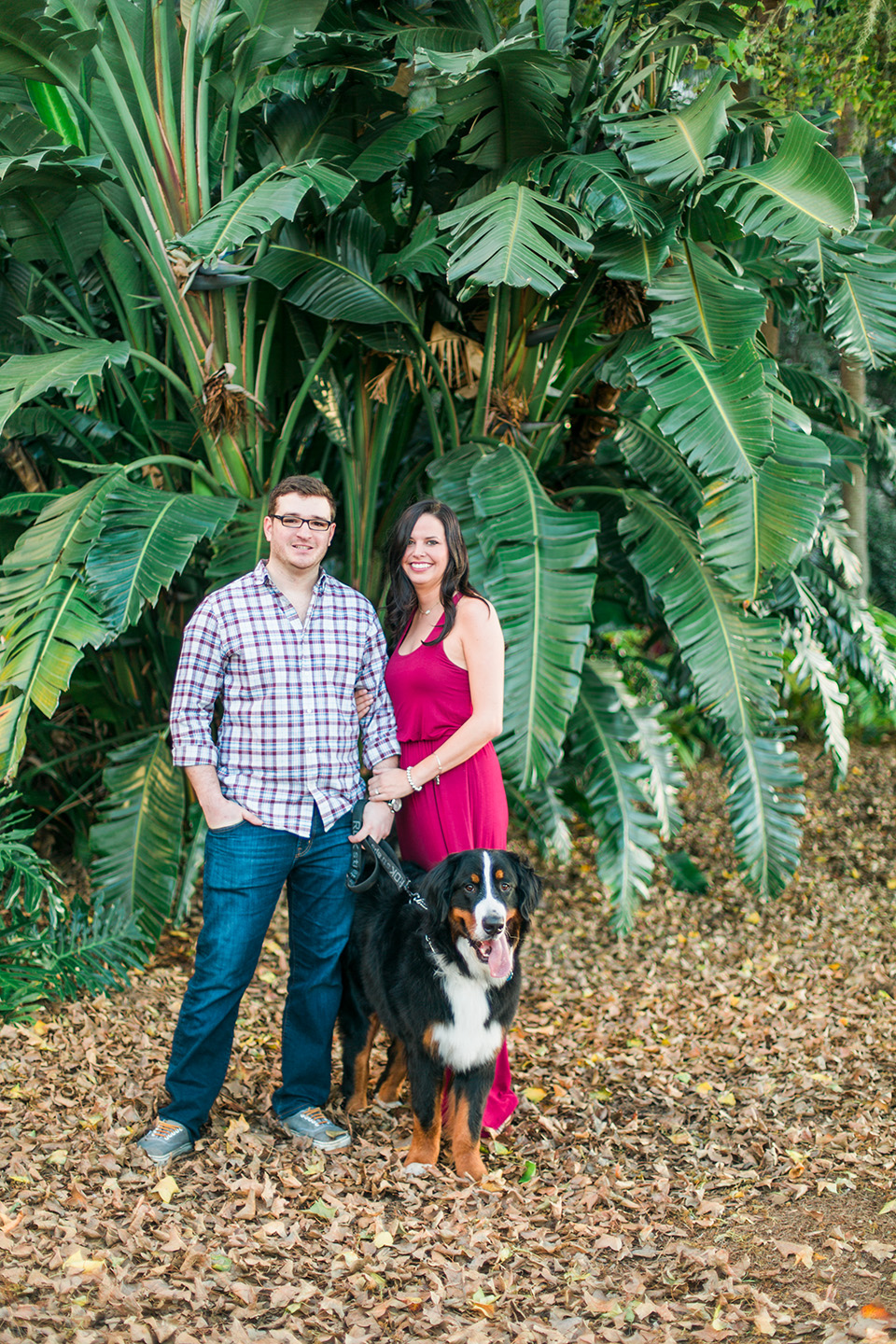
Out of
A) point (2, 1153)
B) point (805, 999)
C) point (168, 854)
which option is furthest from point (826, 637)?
point (2, 1153)

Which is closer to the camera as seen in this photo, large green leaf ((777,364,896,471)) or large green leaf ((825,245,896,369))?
large green leaf ((825,245,896,369))

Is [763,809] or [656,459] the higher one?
[656,459]

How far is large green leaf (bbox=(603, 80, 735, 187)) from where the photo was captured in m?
4.20

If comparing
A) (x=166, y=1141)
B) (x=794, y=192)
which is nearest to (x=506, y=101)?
(x=794, y=192)

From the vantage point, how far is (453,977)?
334 cm

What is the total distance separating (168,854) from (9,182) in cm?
308

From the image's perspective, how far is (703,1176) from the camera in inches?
143

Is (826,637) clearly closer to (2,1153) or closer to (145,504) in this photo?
(145,504)

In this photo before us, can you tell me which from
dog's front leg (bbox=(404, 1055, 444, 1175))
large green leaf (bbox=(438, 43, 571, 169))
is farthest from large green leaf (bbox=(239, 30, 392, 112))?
dog's front leg (bbox=(404, 1055, 444, 1175))

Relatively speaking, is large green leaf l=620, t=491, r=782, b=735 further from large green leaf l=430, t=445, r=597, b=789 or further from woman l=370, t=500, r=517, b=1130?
woman l=370, t=500, r=517, b=1130

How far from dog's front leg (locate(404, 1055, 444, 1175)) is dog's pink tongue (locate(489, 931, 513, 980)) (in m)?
0.49

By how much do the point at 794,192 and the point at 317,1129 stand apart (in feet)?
13.7

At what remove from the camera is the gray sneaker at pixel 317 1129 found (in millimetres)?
3648

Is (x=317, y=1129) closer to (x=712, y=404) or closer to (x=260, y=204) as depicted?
(x=712, y=404)
